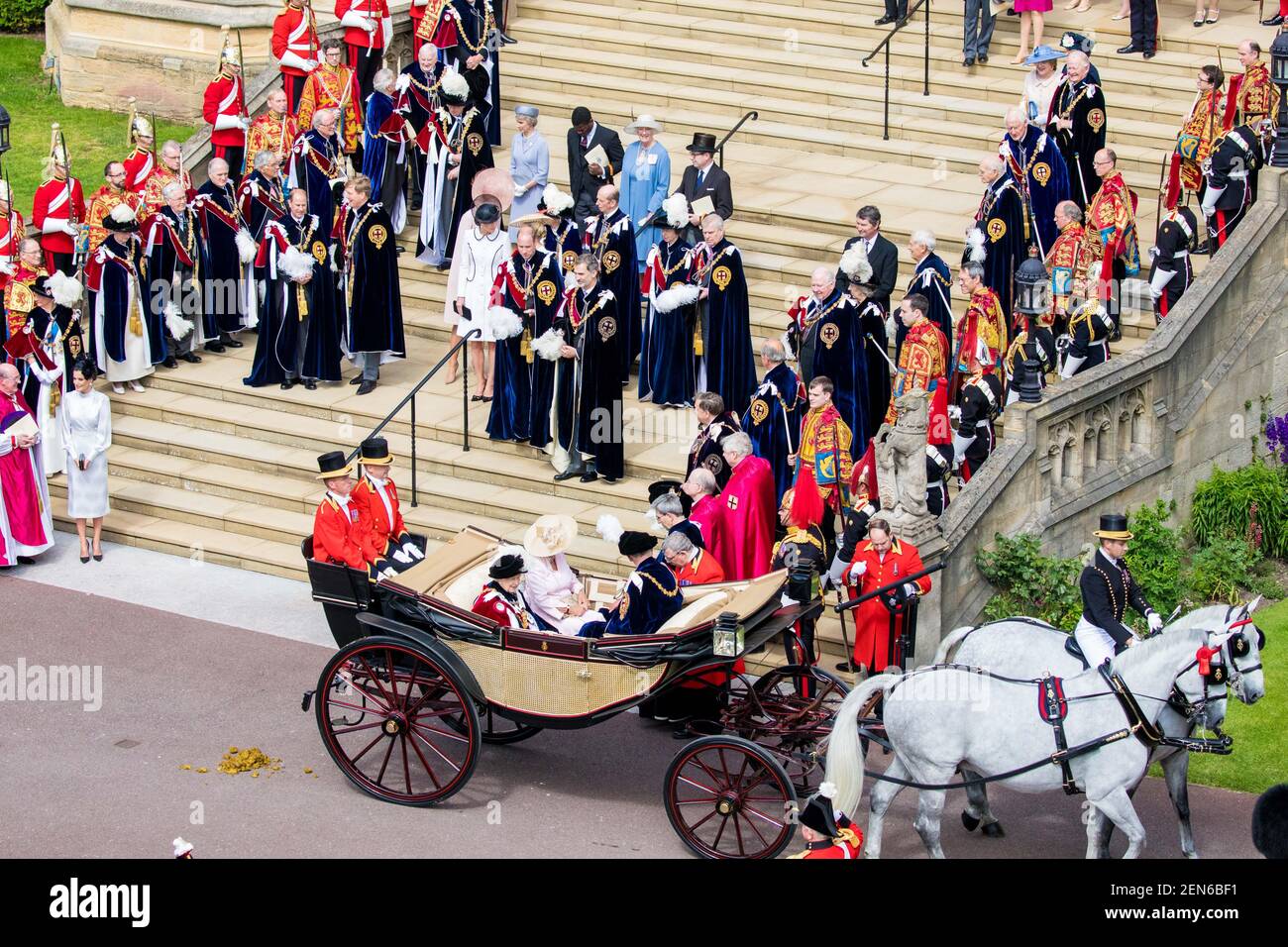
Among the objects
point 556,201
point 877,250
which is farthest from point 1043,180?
point 556,201

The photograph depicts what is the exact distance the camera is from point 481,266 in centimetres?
1970

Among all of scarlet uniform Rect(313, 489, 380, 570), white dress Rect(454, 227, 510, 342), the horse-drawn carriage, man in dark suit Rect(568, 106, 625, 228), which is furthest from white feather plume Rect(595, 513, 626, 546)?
man in dark suit Rect(568, 106, 625, 228)

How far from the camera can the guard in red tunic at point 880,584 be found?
49.8ft

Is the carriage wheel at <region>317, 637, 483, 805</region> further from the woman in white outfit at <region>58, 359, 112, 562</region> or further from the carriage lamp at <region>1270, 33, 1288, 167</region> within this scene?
the carriage lamp at <region>1270, 33, 1288, 167</region>

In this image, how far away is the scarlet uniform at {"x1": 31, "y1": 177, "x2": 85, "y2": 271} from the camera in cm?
2094

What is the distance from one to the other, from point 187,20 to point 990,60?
970cm

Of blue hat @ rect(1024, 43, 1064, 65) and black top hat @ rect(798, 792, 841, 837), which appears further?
blue hat @ rect(1024, 43, 1064, 65)

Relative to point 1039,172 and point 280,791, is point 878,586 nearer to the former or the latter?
point 280,791

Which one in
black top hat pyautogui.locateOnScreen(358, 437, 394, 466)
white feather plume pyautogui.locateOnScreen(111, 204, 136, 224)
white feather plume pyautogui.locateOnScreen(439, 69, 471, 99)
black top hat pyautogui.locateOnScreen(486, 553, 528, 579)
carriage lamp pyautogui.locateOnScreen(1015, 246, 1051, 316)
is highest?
white feather plume pyautogui.locateOnScreen(439, 69, 471, 99)

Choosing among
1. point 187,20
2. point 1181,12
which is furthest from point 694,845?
point 187,20

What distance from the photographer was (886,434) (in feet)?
52.3

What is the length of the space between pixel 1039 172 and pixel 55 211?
9410 millimetres

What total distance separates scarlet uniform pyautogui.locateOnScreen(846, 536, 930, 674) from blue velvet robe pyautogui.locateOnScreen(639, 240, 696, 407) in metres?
3.96

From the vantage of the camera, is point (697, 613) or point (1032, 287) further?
point (1032, 287)
